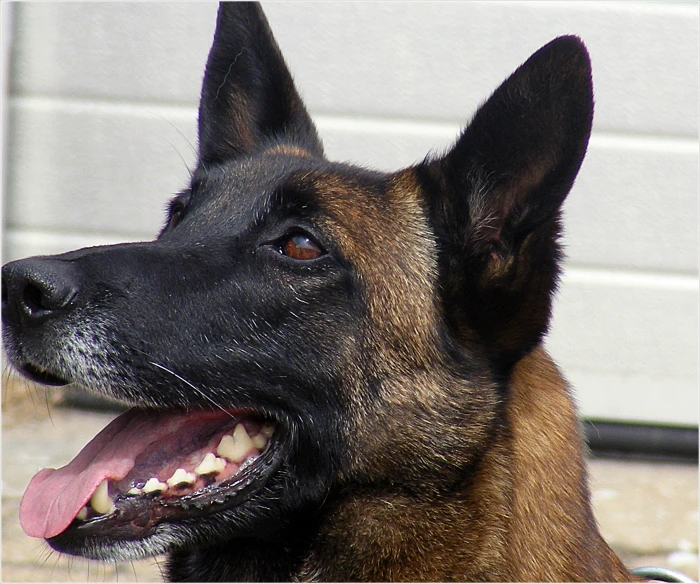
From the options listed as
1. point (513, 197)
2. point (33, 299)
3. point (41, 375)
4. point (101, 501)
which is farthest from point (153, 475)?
point (513, 197)

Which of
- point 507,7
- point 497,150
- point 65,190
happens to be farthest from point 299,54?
point 497,150

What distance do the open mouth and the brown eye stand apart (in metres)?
0.42

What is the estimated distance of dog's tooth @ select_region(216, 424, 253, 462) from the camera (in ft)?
7.03

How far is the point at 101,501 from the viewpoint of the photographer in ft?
6.66

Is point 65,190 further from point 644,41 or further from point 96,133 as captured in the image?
point 644,41

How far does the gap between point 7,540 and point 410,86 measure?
10.3 feet

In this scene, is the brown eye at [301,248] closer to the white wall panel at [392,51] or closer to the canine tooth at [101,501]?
the canine tooth at [101,501]

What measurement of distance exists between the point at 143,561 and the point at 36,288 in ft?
6.52

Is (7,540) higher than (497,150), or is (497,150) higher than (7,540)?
(497,150)

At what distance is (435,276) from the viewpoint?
2.35 metres

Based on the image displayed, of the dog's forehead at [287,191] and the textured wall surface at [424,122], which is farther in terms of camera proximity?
the textured wall surface at [424,122]

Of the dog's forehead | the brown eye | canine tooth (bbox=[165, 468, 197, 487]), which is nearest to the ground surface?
canine tooth (bbox=[165, 468, 197, 487])

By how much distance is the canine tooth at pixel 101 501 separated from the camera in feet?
6.66

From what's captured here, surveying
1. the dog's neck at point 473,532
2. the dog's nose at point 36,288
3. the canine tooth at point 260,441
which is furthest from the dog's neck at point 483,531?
the dog's nose at point 36,288
